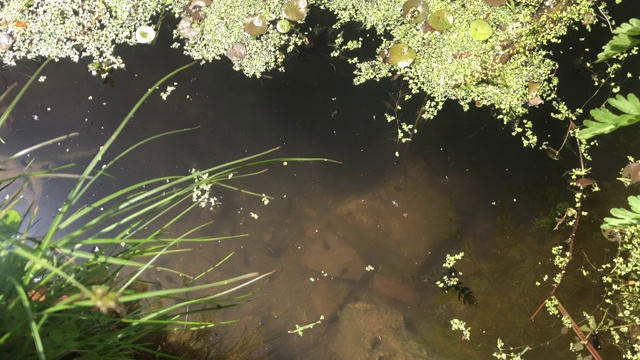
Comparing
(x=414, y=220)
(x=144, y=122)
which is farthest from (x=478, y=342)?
(x=144, y=122)

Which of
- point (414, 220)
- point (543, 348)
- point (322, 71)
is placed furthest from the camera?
point (322, 71)

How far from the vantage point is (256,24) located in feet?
6.57

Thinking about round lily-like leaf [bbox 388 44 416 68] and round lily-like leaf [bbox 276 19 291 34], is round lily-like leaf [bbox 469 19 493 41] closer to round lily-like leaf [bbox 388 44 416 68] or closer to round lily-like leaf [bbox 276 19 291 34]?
round lily-like leaf [bbox 388 44 416 68]

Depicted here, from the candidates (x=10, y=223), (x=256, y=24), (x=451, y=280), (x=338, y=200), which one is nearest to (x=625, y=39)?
(x=451, y=280)

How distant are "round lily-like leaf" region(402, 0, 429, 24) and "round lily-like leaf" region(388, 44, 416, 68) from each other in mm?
120

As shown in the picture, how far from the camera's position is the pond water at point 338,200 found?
179cm

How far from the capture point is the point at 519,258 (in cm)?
178

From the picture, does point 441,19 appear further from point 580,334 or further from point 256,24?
point 580,334

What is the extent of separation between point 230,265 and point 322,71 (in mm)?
855

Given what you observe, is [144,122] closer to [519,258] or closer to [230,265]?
[230,265]

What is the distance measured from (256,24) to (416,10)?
648mm

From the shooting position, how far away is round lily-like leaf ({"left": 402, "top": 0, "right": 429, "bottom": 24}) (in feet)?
6.37

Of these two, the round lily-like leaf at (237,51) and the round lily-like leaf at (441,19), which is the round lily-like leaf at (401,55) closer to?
the round lily-like leaf at (441,19)

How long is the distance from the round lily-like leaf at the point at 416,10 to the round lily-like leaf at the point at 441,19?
0.04 metres
